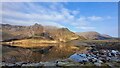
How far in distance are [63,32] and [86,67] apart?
422ft

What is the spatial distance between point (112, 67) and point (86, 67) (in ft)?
4.69

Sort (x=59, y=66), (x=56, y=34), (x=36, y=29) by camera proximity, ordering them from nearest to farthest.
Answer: (x=59, y=66)
(x=56, y=34)
(x=36, y=29)

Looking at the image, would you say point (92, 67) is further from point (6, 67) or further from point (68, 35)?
point (68, 35)

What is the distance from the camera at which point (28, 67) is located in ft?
35.4

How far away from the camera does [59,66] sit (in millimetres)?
10867

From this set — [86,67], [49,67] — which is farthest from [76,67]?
[49,67]

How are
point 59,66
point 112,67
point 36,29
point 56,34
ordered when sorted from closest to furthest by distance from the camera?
1. point 112,67
2. point 59,66
3. point 56,34
4. point 36,29

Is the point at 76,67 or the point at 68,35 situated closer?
the point at 76,67

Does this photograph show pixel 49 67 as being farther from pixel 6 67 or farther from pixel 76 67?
pixel 6 67

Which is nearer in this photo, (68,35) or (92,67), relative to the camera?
(92,67)

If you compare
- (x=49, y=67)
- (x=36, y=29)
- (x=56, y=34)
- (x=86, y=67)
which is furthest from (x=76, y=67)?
(x=36, y=29)

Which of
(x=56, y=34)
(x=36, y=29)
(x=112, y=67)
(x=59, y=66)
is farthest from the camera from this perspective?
(x=36, y=29)

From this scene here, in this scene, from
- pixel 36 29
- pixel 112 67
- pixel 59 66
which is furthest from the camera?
pixel 36 29

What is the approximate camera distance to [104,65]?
10695mm
